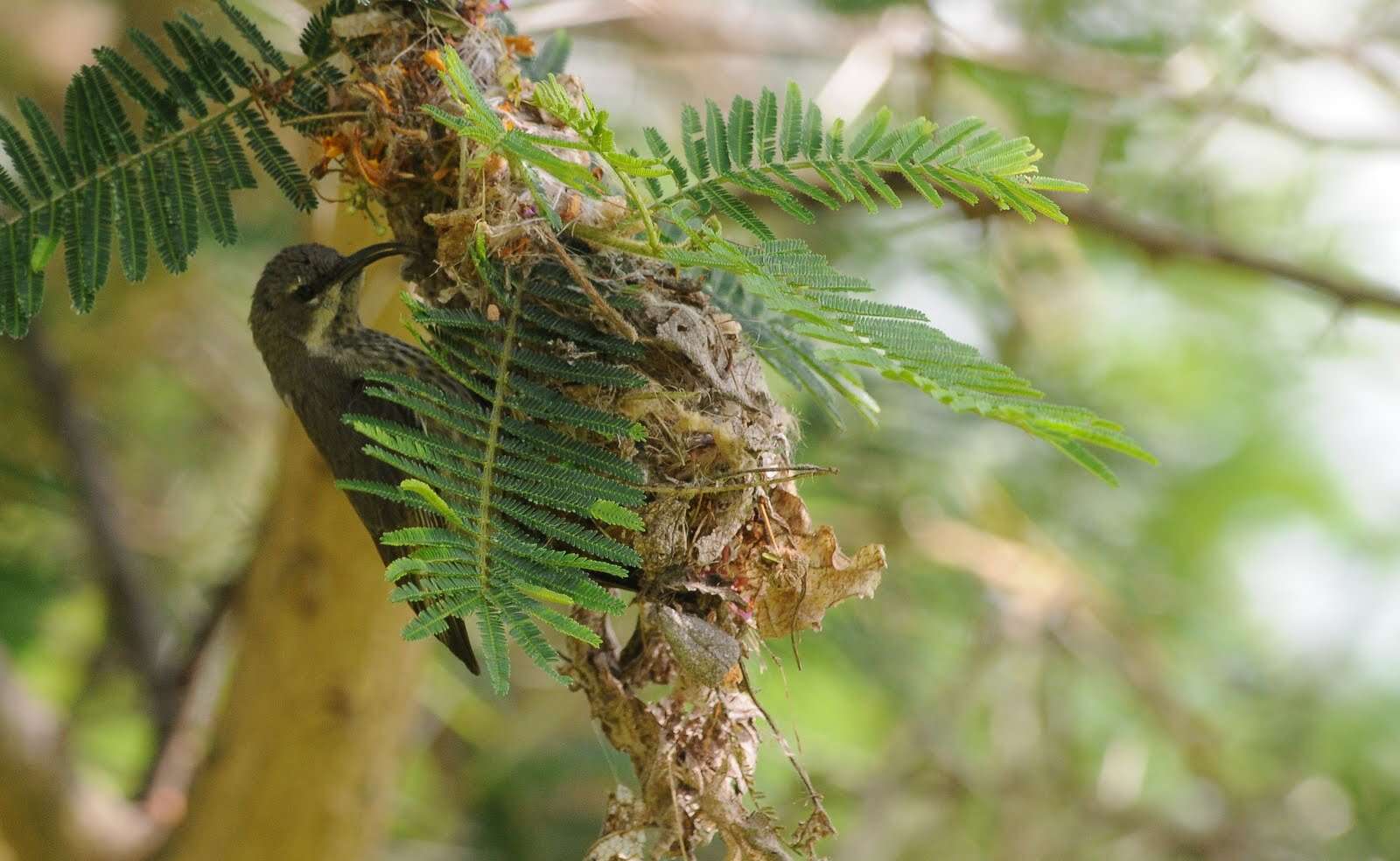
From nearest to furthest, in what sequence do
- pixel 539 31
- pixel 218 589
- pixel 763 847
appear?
pixel 763 847 → pixel 539 31 → pixel 218 589

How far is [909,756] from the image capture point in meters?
5.20

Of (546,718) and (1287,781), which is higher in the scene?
(1287,781)

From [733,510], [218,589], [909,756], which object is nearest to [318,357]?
[733,510]

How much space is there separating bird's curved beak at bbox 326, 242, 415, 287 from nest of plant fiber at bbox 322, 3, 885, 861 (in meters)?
0.15

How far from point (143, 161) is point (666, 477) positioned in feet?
3.33

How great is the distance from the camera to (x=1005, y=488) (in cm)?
575

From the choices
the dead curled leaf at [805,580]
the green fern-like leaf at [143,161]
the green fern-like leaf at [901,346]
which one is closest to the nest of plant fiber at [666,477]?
the dead curled leaf at [805,580]

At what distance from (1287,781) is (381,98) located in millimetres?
4944

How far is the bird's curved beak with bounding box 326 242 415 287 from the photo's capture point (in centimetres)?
244

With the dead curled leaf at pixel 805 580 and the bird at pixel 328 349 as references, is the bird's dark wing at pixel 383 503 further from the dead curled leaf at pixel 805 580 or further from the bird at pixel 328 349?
the dead curled leaf at pixel 805 580

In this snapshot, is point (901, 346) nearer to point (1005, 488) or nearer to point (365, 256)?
point (365, 256)

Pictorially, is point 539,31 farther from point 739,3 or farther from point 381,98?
point 739,3

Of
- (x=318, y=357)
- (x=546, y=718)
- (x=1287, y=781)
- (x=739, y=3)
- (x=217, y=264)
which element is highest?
(x=739, y=3)

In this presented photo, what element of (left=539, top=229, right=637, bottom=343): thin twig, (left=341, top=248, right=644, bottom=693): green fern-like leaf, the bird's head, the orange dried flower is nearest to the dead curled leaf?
(left=341, top=248, right=644, bottom=693): green fern-like leaf
